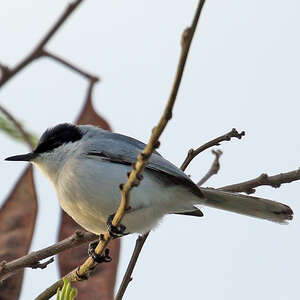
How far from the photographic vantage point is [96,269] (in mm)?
3000

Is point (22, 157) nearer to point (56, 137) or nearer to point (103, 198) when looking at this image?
point (56, 137)

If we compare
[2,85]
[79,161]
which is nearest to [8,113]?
[2,85]

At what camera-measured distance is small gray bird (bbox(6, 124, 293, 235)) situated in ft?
10.4

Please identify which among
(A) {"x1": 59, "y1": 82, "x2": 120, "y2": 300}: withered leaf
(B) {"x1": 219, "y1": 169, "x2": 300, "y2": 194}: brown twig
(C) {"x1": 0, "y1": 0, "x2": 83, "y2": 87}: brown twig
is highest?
(C) {"x1": 0, "y1": 0, "x2": 83, "y2": 87}: brown twig

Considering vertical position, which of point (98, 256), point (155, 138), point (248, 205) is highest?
point (155, 138)

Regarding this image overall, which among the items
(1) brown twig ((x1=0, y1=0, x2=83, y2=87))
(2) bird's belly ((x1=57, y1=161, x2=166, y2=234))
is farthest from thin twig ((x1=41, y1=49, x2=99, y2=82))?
(2) bird's belly ((x1=57, y1=161, x2=166, y2=234))

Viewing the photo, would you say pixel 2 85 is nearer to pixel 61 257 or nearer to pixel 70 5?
pixel 70 5

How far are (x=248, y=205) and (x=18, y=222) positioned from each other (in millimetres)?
1245

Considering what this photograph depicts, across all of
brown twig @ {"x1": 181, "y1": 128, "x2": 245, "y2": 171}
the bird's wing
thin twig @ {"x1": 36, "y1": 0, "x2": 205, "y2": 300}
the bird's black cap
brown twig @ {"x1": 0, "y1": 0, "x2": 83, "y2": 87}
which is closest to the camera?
thin twig @ {"x1": 36, "y1": 0, "x2": 205, "y2": 300}

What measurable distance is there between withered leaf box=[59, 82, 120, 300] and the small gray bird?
18cm

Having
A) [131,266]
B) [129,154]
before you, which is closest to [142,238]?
[131,266]

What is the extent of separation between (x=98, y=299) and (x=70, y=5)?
1.56 metres

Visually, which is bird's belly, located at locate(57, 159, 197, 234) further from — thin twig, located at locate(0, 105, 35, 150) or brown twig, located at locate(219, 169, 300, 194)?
thin twig, located at locate(0, 105, 35, 150)

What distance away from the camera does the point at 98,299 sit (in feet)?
9.29
